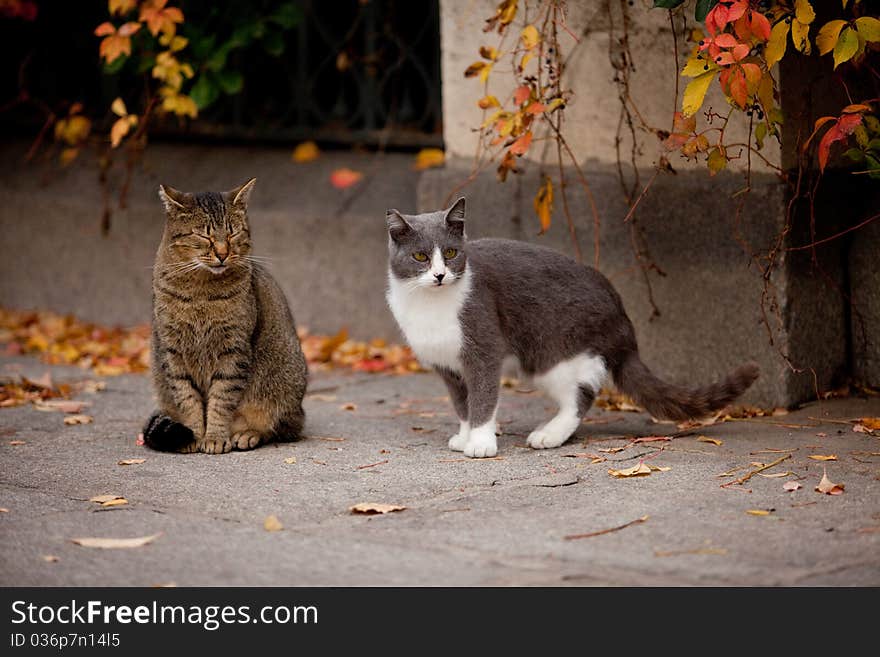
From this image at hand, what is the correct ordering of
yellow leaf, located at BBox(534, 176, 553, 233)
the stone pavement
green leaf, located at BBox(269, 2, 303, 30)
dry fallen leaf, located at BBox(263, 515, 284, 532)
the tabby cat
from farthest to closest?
green leaf, located at BBox(269, 2, 303, 30), yellow leaf, located at BBox(534, 176, 553, 233), the tabby cat, dry fallen leaf, located at BBox(263, 515, 284, 532), the stone pavement

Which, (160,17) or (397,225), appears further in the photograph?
(160,17)

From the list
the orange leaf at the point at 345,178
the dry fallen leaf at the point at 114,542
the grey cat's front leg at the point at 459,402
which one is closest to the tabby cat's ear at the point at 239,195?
the grey cat's front leg at the point at 459,402

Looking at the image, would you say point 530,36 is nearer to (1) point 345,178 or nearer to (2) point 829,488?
(1) point 345,178

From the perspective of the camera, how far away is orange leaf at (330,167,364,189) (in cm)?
765

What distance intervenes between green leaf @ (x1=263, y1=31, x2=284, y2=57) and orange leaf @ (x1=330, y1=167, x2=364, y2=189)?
867 millimetres

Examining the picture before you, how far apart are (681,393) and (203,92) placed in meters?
4.09

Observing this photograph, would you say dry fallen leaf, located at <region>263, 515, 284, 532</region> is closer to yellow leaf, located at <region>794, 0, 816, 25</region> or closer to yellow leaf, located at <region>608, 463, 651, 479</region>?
yellow leaf, located at <region>608, 463, 651, 479</region>

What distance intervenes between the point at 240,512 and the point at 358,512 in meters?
0.40

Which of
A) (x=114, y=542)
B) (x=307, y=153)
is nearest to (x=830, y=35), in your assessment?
(x=114, y=542)

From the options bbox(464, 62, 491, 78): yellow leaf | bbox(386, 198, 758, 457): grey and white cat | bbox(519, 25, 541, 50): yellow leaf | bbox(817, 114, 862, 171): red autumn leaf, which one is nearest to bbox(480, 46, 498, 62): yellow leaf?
bbox(464, 62, 491, 78): yellow leaf

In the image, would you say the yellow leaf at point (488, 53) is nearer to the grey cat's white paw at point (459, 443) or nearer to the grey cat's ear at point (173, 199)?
the grey cat's ear at point (173, 199)

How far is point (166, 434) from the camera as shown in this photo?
4.98 metres

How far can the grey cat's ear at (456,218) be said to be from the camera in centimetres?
491

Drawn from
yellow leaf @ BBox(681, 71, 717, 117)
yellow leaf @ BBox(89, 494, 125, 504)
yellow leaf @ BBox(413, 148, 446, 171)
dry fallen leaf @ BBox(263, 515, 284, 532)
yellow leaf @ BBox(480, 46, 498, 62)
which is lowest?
yellow leaf @ BBox(89, 494, 125, 504)
